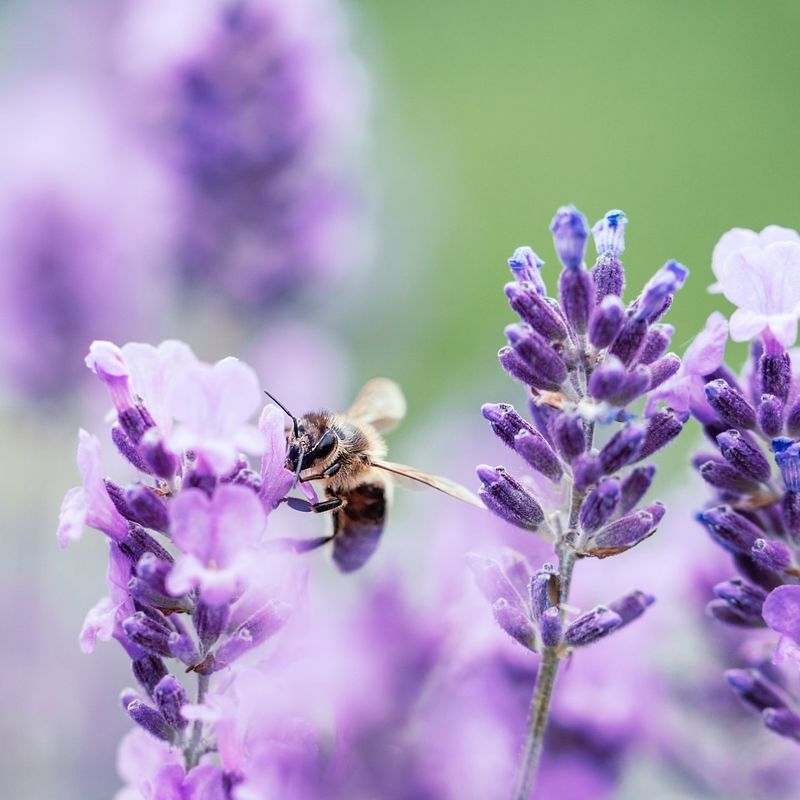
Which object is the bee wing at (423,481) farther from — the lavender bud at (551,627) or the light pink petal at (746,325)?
the light pink petal at (746,325)

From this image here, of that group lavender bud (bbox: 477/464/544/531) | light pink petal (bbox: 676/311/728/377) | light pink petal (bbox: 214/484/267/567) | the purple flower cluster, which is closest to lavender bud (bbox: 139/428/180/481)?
the purple flower cluster

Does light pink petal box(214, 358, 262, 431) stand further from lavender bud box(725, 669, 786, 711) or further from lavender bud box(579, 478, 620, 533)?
lavender bud box(725, 669, 786, 711)

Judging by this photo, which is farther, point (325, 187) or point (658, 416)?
point (325, 187)

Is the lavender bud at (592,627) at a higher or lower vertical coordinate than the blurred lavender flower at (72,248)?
lower

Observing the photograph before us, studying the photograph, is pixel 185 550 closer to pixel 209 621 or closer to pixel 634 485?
pixel 209 621

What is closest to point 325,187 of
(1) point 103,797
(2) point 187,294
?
(2) point 187,294

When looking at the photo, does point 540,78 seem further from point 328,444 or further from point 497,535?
point 328,444

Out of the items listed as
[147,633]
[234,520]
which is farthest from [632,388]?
[147,633]

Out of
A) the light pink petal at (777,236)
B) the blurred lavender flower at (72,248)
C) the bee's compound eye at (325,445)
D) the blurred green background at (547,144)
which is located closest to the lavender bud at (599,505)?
the light pink petal at (777,236)
